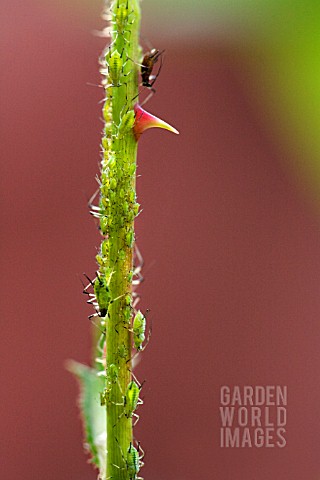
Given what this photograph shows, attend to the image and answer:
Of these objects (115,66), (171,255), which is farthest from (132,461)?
(171,255)

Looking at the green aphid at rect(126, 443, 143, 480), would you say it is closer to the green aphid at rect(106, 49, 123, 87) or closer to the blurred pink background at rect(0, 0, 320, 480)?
the green aphid at rect(106, 49, 123, 87)

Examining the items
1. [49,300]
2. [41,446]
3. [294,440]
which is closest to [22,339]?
[49,300]

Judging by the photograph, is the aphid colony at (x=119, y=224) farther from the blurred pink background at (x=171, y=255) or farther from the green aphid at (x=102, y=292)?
the blurred pink background at (x=171, y=255)

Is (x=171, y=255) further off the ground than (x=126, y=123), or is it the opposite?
(x=171, y=255)

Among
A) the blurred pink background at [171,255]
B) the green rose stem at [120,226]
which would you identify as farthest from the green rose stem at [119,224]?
the blurred pink background at [171,255]

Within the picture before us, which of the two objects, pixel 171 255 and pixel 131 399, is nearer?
pixel 131 399

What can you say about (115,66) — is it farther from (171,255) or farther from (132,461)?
(171,255)

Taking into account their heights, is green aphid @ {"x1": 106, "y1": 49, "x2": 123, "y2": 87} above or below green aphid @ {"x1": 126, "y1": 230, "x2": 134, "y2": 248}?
above

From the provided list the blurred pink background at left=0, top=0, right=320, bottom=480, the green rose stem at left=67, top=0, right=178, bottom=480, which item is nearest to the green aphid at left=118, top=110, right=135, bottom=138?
the green rose stem at left=67, top=0, right=178, bottom=480

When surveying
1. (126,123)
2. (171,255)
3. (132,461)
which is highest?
(171,255)
